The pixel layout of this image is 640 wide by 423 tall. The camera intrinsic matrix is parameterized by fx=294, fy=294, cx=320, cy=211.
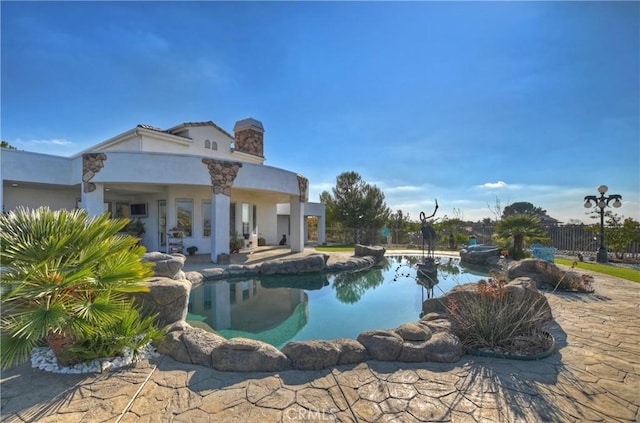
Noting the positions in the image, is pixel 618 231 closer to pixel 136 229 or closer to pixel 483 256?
pixel 483 256

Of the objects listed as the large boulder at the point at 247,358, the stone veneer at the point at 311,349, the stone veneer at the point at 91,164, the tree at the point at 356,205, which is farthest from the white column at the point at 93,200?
the tree at the point at 356,205

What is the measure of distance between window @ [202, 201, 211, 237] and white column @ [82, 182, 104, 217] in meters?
4.63

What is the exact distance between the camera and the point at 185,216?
52.3 feet

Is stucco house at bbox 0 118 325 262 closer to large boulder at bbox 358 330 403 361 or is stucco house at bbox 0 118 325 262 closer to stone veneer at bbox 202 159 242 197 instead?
stone veneer at bbox 202 159 242 197

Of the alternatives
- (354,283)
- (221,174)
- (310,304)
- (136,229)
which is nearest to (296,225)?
(221,174)

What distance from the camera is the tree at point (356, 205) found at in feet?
96.2

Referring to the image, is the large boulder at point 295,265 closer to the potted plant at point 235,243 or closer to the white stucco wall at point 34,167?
the potted plant at point 235,243

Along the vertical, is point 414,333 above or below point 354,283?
above

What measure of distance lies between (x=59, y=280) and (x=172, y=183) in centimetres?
1042

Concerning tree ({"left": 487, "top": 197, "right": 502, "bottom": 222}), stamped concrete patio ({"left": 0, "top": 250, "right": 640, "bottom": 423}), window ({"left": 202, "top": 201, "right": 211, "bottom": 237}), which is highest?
tree ({"left": 487, "top": 197, "right": 502, "bottom": 222})

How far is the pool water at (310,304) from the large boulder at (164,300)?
1.62 meters

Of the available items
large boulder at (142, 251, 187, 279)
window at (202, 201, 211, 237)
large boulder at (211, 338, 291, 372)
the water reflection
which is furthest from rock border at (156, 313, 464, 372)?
window at (202, 201, 211, 237)

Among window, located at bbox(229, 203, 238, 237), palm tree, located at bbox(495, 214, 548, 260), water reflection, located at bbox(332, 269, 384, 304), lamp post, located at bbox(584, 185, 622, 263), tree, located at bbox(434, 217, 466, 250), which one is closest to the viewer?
water reflection, located at bbox(332, 269, 384, 304)

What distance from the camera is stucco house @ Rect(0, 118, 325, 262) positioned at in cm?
1259
